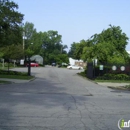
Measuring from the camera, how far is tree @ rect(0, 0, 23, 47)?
25.1 meters

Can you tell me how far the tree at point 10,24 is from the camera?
25150 millimetres

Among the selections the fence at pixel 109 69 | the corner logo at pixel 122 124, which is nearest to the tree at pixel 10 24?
the fence at pixel 109 69

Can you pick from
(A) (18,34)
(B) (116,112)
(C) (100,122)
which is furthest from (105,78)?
(C) (100,122)

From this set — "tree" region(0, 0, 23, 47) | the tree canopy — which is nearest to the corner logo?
"tree" region(0, 0, 23, 47)

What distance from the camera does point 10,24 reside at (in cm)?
2797

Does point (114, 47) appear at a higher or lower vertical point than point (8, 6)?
lower

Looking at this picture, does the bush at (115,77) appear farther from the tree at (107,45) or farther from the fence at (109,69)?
the tree at (107,45)

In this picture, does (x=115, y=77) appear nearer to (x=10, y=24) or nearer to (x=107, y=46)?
(x=107, y=46)

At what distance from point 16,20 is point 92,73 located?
10531 millimetres

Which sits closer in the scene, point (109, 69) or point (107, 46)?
point (109, 69)

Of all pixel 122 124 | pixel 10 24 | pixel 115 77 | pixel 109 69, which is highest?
→ pixel 10 24

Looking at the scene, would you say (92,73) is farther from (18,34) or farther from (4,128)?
(4,128)

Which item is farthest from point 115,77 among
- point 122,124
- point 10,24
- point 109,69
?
point 122,124

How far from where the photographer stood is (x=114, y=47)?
35.8 meters
